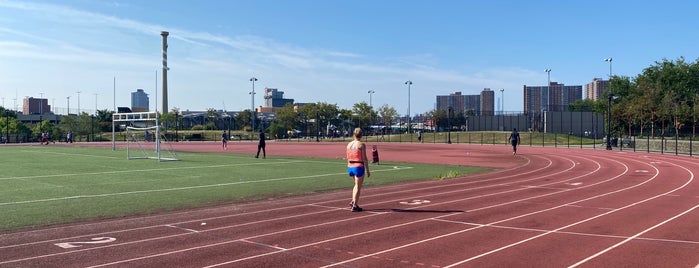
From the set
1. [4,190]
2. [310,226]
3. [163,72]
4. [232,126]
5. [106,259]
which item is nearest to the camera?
[106,259]

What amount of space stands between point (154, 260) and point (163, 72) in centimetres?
3089

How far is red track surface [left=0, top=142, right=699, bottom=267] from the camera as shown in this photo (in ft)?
23.4

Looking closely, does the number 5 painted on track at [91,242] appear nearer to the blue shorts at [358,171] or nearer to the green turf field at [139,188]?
the green turf field at [139,188]

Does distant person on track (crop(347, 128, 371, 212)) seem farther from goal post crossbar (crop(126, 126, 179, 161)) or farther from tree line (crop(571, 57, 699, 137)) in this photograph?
tree line (crop(571, 57, 699, 137))

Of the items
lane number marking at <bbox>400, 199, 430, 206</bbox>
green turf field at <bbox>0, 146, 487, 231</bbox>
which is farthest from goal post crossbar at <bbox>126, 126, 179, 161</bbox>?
lane number marking at <bbox>400, 199, 430, 206</bbox>

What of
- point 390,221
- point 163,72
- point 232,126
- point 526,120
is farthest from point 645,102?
point 232,126

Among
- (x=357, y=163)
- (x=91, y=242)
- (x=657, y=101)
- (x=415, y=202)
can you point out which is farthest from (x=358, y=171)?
(x=657, y=101)

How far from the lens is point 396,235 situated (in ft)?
28.7

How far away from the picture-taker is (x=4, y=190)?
47.6 ft

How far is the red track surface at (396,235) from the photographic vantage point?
23.4 ft

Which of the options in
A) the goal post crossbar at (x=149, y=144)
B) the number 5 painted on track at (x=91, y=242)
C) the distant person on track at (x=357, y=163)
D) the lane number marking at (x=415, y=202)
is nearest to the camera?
the number 5 painted on track at (x=91, y=242)

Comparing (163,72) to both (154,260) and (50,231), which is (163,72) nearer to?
(50,231)

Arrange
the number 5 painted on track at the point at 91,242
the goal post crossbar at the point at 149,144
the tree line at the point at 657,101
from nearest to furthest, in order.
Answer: the number 5 painted on track at the point at 91,242 → the goal post crossbar at the point at 149,144 → the tree line at the point at 657,101

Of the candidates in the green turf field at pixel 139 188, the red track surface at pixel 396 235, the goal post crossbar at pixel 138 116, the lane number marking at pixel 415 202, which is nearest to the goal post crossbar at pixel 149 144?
the goal post crossbar at pixel 138 116
